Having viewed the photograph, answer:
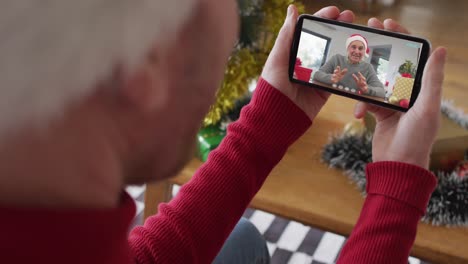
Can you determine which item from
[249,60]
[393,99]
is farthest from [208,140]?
[393,99]

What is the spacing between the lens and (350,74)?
698 mm

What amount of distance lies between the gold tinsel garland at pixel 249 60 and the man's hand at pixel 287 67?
0.64 feet

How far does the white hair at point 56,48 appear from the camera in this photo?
0.84 ft

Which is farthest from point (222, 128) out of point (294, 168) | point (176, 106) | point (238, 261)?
point (176, 106)

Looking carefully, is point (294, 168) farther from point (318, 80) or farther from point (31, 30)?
point (31, 30)

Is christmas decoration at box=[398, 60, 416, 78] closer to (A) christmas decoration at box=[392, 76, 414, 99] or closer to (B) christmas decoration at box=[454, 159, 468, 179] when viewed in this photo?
(A) christmas decoration at box=[392, 76, 414, 99]

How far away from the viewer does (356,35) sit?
695 millimetres

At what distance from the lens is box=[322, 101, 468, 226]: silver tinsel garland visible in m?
0.81

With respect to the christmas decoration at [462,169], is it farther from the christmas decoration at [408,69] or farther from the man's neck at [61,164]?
the man's neck at [61,164]

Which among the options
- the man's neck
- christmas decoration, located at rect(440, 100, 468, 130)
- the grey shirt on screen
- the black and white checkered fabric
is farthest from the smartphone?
the black and white checkered fabric

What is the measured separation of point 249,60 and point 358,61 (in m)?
0.27

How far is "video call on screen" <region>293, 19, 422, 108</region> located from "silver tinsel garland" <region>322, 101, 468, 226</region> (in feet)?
0.76

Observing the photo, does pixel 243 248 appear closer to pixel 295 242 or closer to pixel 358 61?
pixel 358 61

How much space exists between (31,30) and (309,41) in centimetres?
50
